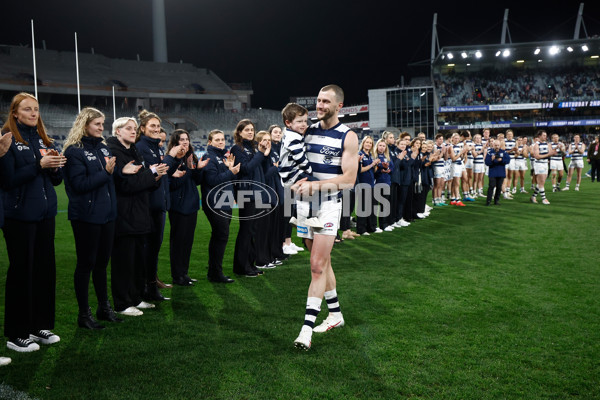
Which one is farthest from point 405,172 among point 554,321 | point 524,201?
point 554,321

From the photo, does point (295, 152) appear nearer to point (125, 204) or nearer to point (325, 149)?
point (325, 149)

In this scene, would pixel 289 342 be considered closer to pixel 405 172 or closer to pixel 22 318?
pixel 22 318

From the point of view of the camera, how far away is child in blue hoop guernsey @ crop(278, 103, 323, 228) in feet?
12.8

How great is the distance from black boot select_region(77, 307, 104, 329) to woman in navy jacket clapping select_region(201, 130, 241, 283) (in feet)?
6.51

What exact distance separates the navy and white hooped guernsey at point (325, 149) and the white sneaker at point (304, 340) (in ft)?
4.25

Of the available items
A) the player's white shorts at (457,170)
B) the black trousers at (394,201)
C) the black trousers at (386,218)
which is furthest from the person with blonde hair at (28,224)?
the player's white shorts at (457,170)

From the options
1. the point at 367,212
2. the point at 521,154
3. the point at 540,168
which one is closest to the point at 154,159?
the point at 367,212

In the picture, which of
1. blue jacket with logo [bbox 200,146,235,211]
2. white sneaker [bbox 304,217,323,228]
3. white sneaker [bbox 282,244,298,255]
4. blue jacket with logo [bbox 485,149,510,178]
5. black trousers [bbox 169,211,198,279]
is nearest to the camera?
white sneaker [bbox 304,217,323,228]

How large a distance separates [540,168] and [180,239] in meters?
12.7

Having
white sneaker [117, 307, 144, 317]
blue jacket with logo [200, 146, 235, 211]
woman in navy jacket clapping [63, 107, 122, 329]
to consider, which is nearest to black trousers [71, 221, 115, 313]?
woman in navy jacket clapping [63, 107, 122, 329]

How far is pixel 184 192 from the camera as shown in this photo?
5898mm

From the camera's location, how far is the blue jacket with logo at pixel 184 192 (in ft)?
19.0

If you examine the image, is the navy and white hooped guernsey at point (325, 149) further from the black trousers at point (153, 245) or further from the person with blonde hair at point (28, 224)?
the black trousers at point (153, 245)

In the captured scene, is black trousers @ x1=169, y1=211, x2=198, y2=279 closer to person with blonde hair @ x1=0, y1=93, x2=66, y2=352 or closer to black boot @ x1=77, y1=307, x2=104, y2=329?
black boot @ x1=77, y1=307, x2=104, y2=329
